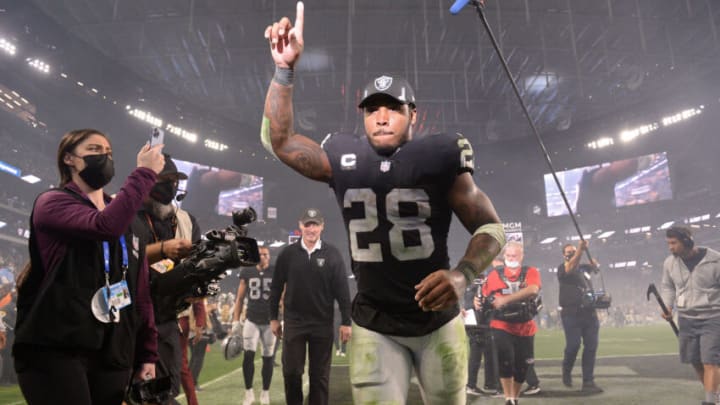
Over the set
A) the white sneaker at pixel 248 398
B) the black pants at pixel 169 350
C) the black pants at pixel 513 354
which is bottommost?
the white sneaker at pixel 248 398

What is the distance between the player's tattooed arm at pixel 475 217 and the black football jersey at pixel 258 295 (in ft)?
18.9

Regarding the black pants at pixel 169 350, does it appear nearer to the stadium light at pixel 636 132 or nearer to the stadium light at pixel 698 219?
the stadium light at pixel 636 132

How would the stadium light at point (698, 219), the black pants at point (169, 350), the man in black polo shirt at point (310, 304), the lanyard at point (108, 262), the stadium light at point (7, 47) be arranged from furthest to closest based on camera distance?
the stadium light at point (698, 219) < the stadium light at point (7, 47) < the man in black polo shirt at point (310, 304) < the black pants at point (169, 350) < the lanyard at point (108, 262)

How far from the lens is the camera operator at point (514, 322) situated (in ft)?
21.4

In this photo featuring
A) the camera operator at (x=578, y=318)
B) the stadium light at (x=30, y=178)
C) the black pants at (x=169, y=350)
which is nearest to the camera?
the black pants at (x=169, y=350)

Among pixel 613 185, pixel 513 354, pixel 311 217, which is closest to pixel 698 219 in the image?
pixel 613 185

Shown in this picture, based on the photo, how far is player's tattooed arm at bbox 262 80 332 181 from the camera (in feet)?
7.88

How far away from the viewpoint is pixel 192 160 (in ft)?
92.9

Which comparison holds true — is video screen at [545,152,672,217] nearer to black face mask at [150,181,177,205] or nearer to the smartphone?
black face mask at [150,181,177,205]

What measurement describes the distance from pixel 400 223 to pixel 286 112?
0.82 m

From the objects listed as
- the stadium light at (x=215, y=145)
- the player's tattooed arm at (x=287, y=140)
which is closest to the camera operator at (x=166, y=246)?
the player's tattooed arm at (x=287, y=140)

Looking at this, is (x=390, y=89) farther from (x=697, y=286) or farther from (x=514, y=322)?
(x=697, y=286)

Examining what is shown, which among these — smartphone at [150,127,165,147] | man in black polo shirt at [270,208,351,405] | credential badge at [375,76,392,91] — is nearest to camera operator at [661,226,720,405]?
man in black polo shirt at [270,208,351,405]

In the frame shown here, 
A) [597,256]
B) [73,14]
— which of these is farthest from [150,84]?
[597,256]
